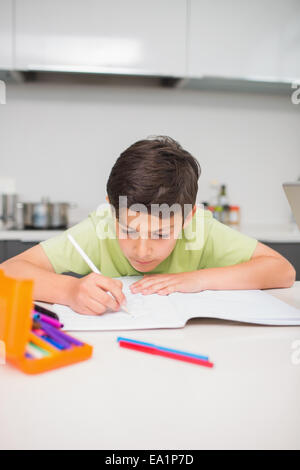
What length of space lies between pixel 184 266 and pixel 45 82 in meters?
1.70

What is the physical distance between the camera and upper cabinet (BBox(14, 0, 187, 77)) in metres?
2.07

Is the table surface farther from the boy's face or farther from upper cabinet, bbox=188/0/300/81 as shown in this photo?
upper cabinet, bbox=188/0/300/81

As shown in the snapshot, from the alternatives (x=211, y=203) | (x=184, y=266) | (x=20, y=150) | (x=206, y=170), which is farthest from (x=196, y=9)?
(x=184, y=266)

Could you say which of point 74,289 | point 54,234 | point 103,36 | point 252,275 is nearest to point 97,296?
point 74,289

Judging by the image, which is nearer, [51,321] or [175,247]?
[51,321]

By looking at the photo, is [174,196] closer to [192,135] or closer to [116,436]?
[116,436]

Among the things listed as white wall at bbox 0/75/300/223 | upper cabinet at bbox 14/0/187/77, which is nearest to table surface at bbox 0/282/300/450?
upper cabinet at bbox 14/0/187/77

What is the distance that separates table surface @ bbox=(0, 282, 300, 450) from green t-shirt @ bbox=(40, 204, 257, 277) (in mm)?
508

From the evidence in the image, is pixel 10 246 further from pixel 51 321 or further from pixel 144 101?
pixel 51 321

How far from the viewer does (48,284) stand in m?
0.83

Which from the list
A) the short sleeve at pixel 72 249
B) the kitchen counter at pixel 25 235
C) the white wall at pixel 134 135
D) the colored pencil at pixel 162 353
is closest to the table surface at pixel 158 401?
the colored pencil at pixel 162 353

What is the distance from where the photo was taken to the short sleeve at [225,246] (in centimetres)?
110

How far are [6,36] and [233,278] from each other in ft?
5.86
